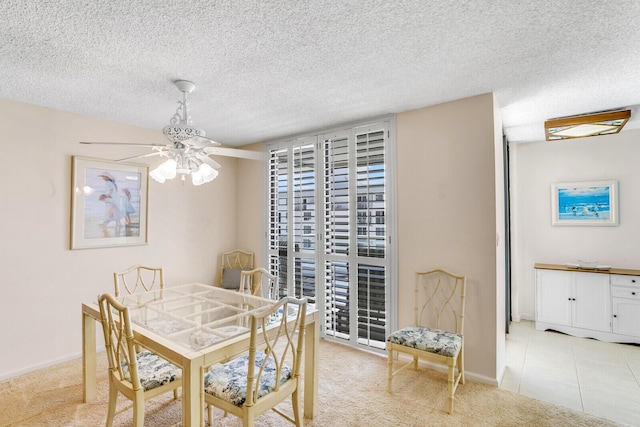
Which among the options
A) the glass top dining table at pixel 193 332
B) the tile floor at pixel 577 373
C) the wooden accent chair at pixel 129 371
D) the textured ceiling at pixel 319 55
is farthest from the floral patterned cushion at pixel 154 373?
the tile floor at pixel 577 373

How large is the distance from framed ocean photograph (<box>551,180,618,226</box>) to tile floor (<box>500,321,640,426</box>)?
1.43 meters

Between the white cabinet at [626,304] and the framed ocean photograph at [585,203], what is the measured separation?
0.72 m

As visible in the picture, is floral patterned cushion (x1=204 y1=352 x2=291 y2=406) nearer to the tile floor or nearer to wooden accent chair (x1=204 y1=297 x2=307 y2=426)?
wooden accent chair (x1=204 y1=297 x2=307 y2=426)

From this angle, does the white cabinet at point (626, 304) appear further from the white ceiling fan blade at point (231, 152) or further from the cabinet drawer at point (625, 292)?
the white ceiling fan blade at point (231, 152)

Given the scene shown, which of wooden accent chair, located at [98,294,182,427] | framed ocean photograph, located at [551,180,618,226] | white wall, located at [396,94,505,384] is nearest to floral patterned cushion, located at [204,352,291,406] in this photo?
wooden accent chair, located at [98,294,182,427]

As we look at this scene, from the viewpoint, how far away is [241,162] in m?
4.72

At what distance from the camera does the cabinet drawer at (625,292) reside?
3.50m

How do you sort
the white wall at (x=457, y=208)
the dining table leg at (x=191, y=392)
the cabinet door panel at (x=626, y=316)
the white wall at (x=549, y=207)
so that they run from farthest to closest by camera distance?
the white wall at (x=549, y=207) → the cabinet door panel at (x=626, y=316) → the white wall at (x=457, y=208) → the dining table leg at (x=191, y=392)

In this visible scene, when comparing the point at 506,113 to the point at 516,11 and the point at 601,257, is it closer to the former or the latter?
the point at 516,11

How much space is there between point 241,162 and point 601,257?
192 inches

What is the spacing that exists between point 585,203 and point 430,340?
3069 millimetres

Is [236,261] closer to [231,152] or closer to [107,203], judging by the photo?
[107,203]

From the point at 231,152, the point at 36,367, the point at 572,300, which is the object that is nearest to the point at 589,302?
the point at 572,300

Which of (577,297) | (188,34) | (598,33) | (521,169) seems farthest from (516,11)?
(577,297)
